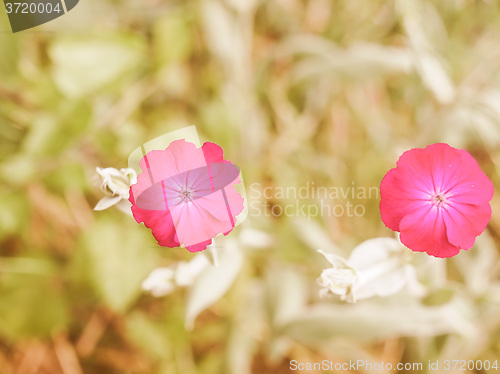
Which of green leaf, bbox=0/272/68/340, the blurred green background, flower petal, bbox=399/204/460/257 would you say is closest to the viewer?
flower petal, bbox=399/204/460/257

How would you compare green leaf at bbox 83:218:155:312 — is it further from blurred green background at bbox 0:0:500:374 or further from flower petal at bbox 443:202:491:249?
flower petal at bbox 443:202:491:249

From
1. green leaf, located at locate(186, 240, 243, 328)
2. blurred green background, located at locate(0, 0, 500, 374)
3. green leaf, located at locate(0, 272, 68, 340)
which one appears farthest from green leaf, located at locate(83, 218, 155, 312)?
green leaf, located at locate(186, 240, 243, 328)

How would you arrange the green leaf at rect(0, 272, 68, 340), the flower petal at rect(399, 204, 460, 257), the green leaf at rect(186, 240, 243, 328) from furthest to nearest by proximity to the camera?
the green leaf at rect(0, 272, 68, 340)
the green leaf at rect(186, 240, 243, 328)
the flower petal at rect(399, 204, 460, 257)

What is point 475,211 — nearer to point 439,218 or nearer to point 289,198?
point 439,218

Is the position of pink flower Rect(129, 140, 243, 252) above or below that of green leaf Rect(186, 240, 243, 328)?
above

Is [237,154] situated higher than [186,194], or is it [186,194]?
[186,194]

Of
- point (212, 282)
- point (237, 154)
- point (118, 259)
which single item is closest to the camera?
point (212, 282)

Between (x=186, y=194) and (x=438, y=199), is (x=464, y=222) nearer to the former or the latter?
(x=438, y=199)

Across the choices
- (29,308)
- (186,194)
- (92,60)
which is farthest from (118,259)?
(186,194)
